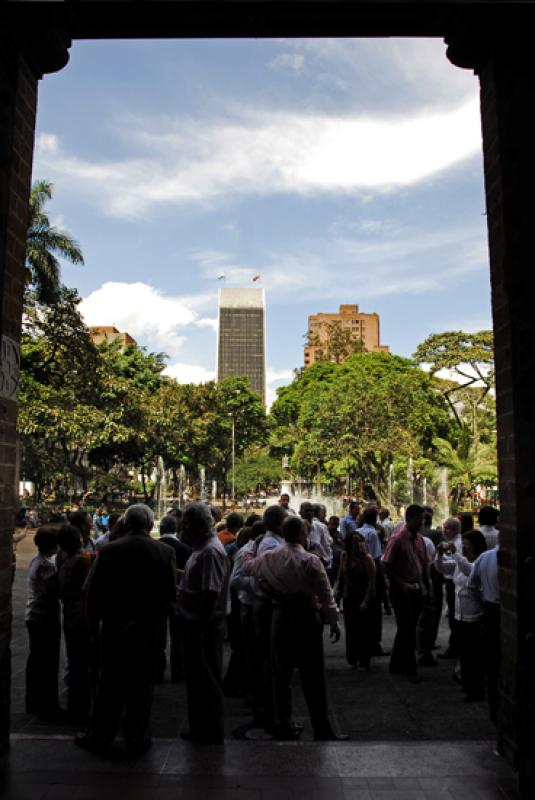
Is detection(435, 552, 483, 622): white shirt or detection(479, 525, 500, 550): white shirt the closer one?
detection(435, 552, 483, 622): white shirt

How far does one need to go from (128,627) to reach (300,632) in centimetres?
122

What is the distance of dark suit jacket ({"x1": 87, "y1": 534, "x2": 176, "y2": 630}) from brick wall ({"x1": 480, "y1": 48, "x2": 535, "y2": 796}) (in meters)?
2.18

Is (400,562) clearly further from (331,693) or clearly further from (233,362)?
(233,362)

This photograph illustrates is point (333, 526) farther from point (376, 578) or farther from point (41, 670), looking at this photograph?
point (41, 670)

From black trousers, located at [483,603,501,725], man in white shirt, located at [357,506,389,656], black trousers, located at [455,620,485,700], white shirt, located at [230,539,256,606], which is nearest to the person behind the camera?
black trousers, located at [483,603,501,725]

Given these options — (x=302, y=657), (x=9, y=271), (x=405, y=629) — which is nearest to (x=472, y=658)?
(x=405, y=629)

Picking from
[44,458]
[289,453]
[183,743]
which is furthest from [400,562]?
[289,453]

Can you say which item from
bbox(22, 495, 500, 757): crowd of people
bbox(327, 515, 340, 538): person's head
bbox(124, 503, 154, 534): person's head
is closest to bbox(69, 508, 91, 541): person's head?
bbox(22, 495, 500, 757): crowd of people

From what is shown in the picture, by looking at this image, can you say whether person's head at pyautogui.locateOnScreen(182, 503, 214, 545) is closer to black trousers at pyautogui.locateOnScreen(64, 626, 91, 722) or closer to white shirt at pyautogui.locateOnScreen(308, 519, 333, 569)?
black trousers at pyautogui.locateOnScreen(64, 626, 91, 722)

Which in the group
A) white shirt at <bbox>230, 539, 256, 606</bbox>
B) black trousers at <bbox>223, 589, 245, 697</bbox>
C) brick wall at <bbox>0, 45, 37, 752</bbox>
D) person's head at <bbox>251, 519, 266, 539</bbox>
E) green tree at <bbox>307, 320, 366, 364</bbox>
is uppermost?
green tree at <bbox>307, 320, 366, 364</bbox>

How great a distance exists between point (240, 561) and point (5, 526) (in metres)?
2.60

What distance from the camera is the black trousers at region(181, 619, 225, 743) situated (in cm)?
446

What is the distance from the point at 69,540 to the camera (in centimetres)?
557

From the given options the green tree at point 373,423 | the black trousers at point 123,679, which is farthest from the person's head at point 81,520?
the green tree at point 373,423
